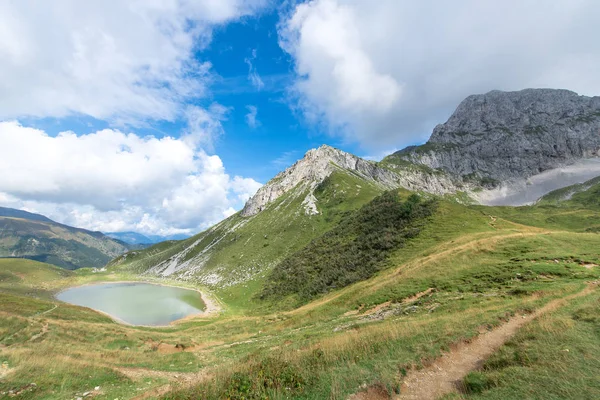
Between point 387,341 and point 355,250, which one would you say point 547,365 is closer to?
point 387,341

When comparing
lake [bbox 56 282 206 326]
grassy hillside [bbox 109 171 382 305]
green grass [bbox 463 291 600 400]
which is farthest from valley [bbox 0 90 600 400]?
grassy hillside [bbox 109 171 382 305]

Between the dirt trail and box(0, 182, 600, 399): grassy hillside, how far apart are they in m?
0.42

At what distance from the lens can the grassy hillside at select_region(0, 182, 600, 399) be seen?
10.3 metres

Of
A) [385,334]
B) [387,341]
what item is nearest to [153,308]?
[385,334]

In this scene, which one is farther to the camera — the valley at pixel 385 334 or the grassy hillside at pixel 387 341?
the valley at pixel 385 334

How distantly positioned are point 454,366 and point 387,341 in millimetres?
3673

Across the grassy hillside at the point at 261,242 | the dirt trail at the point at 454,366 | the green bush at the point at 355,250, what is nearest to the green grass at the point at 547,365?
the dirt trail at the point at 454,366

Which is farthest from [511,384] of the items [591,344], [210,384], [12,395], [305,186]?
[305,186]

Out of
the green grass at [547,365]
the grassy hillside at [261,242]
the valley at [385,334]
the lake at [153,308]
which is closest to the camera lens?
the green grass at [547,365]

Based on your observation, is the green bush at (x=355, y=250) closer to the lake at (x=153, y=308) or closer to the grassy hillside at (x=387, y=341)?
the grassy hillside at (x=387, y=341)

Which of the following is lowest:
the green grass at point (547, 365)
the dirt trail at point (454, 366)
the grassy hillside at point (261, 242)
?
the dirt trail at point (454, 366)

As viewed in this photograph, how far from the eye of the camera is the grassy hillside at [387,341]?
10.3 m

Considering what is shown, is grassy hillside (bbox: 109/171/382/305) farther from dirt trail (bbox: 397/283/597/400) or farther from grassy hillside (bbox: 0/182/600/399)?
dirt trail (bbox: 397/283/597/400)

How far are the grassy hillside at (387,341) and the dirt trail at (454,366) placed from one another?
42 cm
